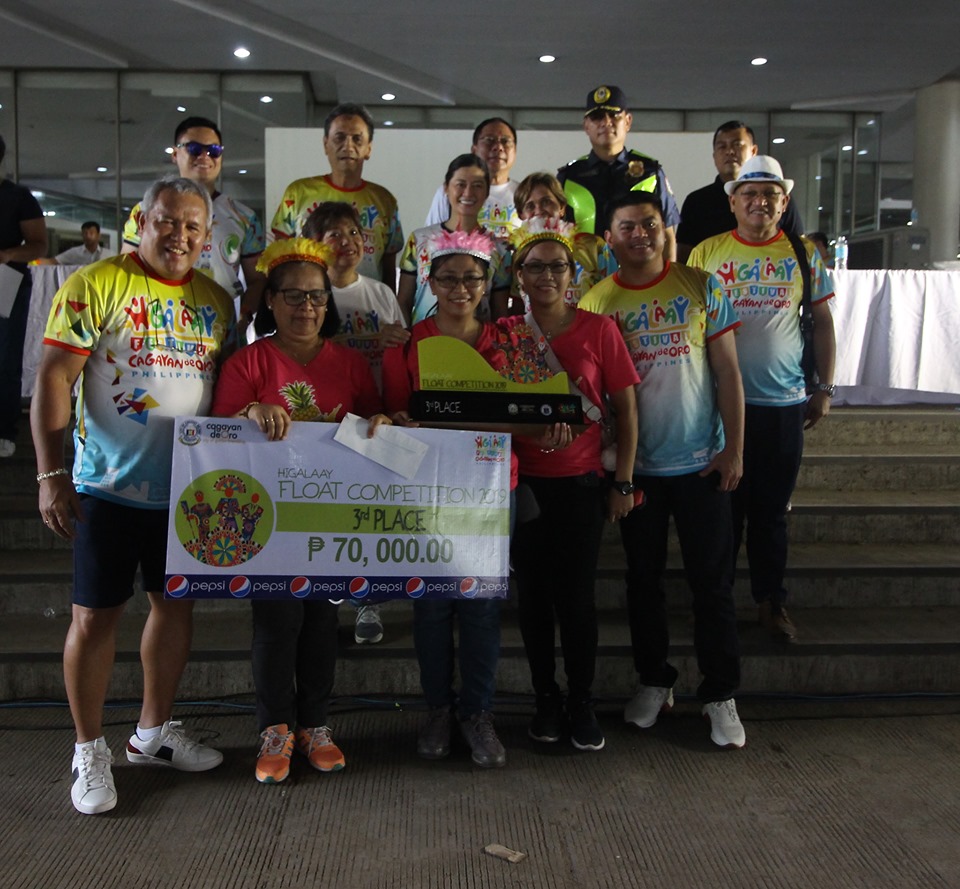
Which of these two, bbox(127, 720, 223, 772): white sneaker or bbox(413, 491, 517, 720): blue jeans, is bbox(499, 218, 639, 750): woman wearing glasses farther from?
bbox(127, 720, 223, 772): white sneaker

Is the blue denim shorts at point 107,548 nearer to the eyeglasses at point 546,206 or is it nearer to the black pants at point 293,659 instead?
the black pants at point 293,659

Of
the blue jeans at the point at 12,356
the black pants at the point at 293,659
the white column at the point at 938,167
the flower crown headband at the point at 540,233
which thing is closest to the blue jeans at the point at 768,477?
the flower crown headband at the point at 540,233

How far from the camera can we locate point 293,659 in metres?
2.61

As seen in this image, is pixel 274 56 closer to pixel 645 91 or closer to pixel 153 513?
pixel 645 91

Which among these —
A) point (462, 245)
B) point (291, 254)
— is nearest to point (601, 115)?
point (462, 245)

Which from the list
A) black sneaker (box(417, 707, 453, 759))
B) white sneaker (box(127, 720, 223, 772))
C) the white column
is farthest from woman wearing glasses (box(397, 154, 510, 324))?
the white column

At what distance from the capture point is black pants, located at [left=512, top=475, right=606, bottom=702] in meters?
2.75

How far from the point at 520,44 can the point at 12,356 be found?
756cm

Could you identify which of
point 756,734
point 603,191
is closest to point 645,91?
point 603,191

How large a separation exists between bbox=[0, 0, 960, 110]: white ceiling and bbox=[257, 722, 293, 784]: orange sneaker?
8020 millimetres

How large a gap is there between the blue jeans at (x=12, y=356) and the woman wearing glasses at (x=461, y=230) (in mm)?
2035

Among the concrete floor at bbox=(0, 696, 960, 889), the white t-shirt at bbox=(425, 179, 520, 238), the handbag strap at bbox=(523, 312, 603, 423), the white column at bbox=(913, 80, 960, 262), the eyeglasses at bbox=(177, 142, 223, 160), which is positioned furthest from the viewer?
the white column at bbox=(913, 80, 960, 262)

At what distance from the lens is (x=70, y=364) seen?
94.7 inches

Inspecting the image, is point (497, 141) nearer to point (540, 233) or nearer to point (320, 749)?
point (540, 233)
